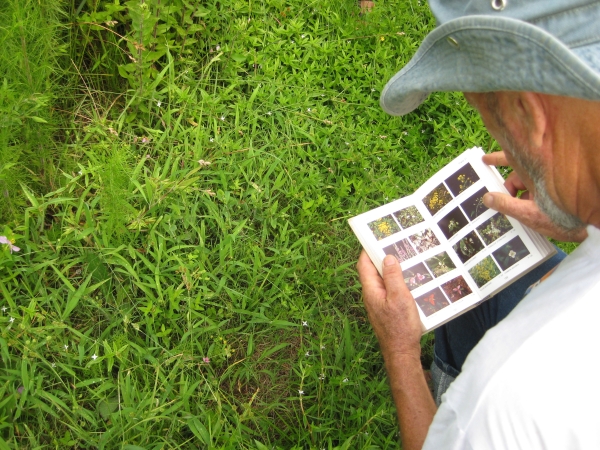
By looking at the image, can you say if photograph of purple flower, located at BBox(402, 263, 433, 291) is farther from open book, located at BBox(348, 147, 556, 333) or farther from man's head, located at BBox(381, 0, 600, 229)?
man's head, located at BBox(381, 0, 600, 229)

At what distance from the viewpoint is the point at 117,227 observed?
2123 millimetres

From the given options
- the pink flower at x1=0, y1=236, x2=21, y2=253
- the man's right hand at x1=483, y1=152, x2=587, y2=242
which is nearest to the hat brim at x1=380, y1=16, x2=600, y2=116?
the man's right hand at x1=483, y1=152, x2=587, y2=242

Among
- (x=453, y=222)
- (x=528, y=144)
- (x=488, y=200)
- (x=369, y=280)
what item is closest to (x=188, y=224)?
(x=369, y=280)

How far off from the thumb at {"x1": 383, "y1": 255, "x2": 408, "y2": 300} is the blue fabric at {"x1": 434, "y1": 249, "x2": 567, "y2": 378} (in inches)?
14.4

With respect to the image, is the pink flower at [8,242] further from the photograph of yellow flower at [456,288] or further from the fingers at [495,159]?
the fingers at [495,159]

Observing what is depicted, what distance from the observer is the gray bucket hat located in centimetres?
97

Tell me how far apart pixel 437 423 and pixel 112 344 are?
1.24 metres

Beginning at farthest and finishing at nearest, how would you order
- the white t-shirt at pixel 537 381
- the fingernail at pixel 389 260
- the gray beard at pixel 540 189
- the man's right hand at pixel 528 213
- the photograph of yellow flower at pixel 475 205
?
1. the photograph of yellow flower at pixel 475 205
2. the fingernail at pixel 389 260
3. the man's right hand at pixel 528 213
4. the gray beard at pixel 540 189
5. the white t-shirt at pixel 537 381

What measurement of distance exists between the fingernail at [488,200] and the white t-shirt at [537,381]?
55 centimetres

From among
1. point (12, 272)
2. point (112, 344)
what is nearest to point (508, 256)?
point (112, 344)

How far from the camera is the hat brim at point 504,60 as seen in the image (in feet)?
3.15

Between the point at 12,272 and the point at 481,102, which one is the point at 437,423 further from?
the point at 12,272

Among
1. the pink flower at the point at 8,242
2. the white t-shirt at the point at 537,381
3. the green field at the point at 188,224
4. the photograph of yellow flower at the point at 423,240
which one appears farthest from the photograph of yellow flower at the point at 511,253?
the pink flower at the point at 8,242

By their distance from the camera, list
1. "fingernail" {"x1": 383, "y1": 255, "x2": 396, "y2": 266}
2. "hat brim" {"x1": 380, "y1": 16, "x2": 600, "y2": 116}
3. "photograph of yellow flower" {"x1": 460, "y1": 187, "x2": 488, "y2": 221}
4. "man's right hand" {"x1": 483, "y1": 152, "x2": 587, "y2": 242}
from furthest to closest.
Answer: "photograph of yellow flower" {"x1": 460, "y1": 187, "x2": 488, "y2": 221} → "fingernail" {"x1": 383, "y1": 255, "x2": 396, "y2": 266} → "man's right hand" {"x1": 483, "y1": 152, "x2": 587, "y2": 242} → "hat brim" {"x1": 380, "y1": 16, "x2": 600, "y2": 116}
